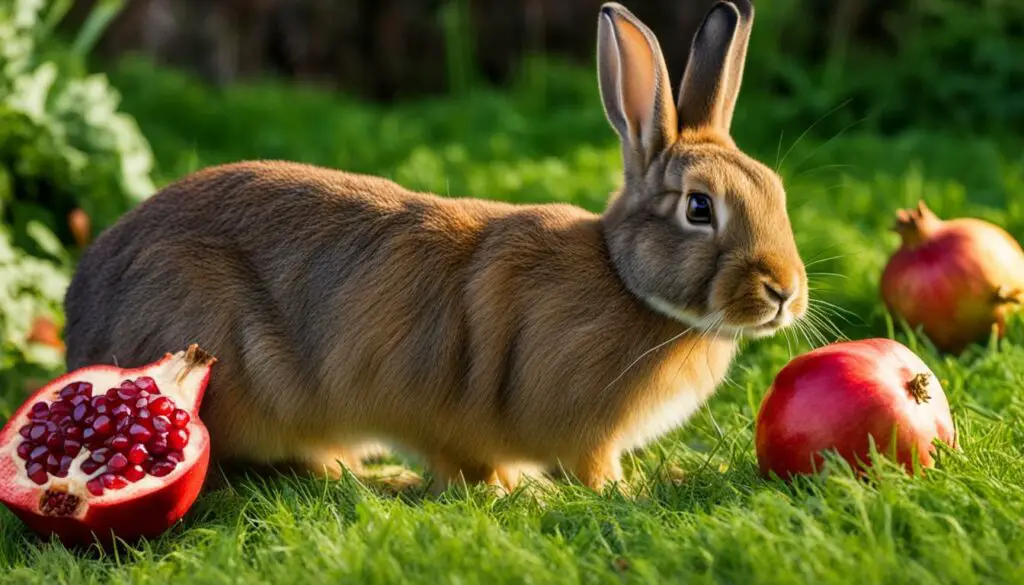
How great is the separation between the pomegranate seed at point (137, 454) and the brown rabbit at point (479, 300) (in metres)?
0.40

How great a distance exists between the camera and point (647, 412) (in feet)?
12.7

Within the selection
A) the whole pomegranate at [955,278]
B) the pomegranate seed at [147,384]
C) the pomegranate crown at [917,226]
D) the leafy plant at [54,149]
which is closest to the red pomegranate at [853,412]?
the whole pomegranate at [955,278]

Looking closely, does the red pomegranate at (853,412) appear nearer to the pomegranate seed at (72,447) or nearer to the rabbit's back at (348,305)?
the rabbit's back at (348,305)

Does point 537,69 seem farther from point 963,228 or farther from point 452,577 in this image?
point 452,577

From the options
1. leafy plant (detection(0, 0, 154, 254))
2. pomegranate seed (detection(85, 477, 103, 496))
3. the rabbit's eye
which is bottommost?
pomegranate seed (detection(85, 477, 103, 496))

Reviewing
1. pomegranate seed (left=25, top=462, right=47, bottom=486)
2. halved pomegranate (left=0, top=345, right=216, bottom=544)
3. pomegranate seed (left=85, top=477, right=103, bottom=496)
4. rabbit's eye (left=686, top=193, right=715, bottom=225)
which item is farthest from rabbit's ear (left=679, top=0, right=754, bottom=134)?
pomegranate seed (left=25, top=462, right=47, bottom=486)

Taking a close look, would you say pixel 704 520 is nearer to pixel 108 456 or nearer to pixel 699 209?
pixel 699 209

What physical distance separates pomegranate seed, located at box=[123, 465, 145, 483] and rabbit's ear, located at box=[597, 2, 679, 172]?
1.71m

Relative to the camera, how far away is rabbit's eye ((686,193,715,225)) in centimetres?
375

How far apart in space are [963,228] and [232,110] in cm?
516

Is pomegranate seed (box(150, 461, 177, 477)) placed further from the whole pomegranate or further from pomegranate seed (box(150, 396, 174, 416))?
the whole pomegranate

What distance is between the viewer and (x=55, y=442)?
367 centimetres

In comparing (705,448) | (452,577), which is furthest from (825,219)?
(452,577)

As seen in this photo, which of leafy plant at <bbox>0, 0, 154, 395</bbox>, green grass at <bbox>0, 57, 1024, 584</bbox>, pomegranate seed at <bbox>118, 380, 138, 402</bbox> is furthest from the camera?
leafy plant at <bbox>0, 0, 154, 395</bbox>
